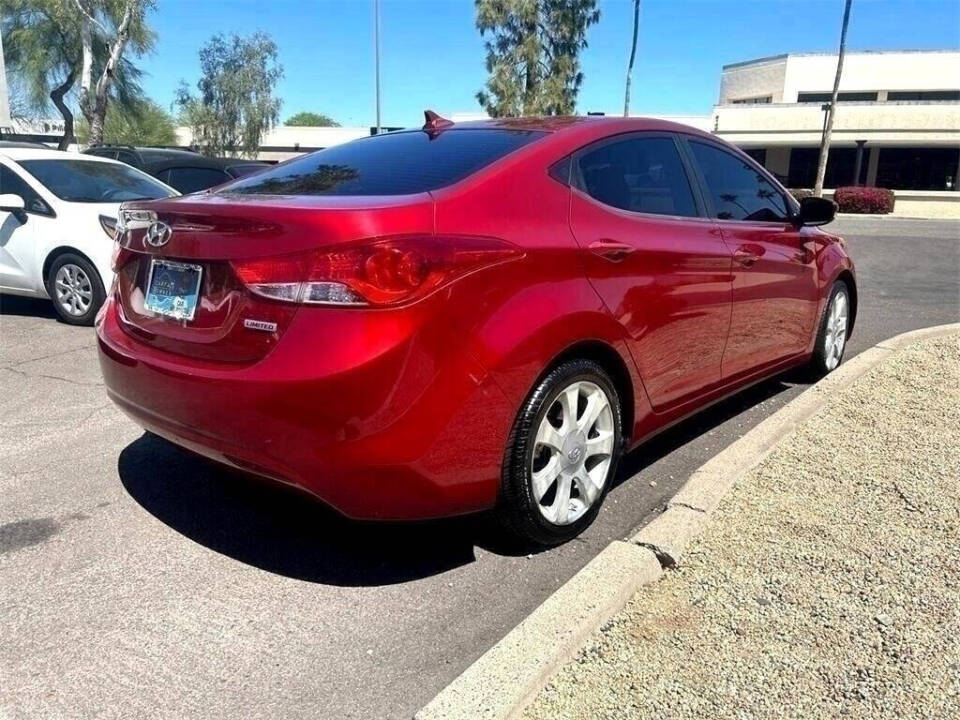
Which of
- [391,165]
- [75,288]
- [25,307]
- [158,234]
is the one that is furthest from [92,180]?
[391,165]

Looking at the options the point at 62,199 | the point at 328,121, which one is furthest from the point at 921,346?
the point at 328,121

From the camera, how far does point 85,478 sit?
3.88 metres

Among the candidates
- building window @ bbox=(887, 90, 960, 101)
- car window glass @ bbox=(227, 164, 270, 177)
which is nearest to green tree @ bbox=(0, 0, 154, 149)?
car window glass @ bbox=(227, 164, 270, 177)

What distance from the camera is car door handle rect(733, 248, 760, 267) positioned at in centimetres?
416

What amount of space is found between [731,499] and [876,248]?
16.0 m

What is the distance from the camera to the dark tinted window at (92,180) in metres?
7.38

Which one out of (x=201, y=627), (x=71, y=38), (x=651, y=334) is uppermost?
(x=71, y=38)

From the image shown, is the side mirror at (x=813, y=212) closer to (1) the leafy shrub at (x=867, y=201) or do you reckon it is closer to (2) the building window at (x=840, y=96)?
(1) the leafy shrub at (x=867, y=201)

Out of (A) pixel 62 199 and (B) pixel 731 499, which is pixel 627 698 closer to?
(B) pixel 731 499

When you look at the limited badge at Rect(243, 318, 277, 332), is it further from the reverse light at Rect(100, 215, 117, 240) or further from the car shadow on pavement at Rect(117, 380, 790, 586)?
the reverse light at Rect(100, 215, 117, 240)

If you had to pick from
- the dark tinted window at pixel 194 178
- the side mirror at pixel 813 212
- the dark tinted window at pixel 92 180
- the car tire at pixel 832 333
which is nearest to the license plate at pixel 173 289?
the side mirror at pixel 813 212

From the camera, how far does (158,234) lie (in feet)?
9.92

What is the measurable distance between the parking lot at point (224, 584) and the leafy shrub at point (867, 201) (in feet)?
108

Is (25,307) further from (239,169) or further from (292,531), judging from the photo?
(292,531)
